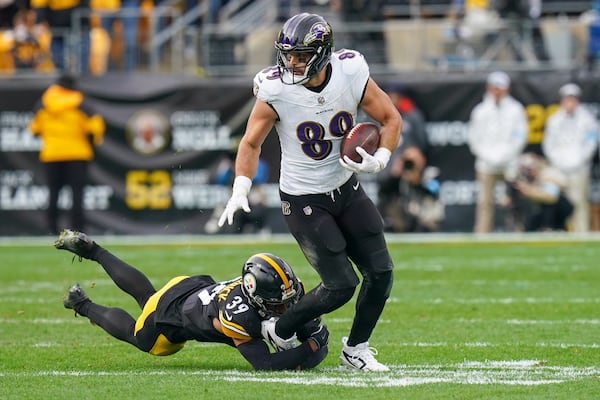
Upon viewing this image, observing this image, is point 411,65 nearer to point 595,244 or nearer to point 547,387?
point 595,244

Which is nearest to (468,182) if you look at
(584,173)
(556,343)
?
(584,173)

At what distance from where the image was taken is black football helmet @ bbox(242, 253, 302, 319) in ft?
18.0

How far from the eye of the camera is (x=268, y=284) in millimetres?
5484

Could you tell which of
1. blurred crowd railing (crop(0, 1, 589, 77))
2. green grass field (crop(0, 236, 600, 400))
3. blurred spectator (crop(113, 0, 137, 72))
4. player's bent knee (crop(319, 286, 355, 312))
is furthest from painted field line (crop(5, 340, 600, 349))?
blurred spectator (crop(113, 0, 137, 72))

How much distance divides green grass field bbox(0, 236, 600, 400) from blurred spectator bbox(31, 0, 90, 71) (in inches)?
153

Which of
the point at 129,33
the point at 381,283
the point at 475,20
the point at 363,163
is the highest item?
the point at 475,20

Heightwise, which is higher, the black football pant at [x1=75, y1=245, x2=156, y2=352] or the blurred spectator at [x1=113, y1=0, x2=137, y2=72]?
the blurred spectator at [x1=113, y1=0, x2=137, y2=72]

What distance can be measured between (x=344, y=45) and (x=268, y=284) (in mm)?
9794

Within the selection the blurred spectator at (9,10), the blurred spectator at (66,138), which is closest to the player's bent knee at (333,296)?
the blurred spectator at (66,138)

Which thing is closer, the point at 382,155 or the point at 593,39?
the point at 382,155

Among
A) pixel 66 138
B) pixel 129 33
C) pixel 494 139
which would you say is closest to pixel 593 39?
pixel 494 139

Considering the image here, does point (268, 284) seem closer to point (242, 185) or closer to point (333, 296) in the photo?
point (333, 296)

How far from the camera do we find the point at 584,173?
14.1m

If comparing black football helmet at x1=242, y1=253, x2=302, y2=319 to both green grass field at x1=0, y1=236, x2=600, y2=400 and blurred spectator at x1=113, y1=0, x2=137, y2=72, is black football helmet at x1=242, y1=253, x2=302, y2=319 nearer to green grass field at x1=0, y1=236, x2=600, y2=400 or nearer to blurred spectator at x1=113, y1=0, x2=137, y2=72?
green grass field at x1=0, y1=236, x2=600, y2=400
